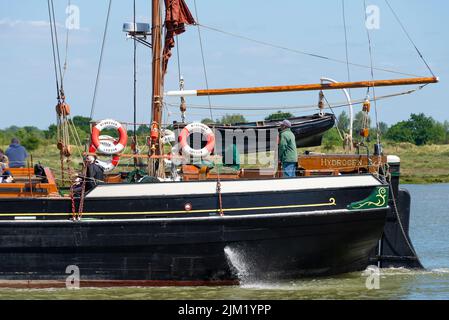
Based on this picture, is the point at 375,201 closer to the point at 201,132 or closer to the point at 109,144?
the point at 201,132

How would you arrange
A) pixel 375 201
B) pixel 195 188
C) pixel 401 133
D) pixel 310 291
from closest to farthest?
pixel 310 291 → pixel 195 188 → pixel 375 201 → pixel 401 133

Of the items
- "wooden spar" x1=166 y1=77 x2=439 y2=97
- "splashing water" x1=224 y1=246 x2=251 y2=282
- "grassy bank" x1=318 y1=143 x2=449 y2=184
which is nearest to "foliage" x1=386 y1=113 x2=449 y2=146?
"grassy bank" x1=318 y1=143 x2=449 y2=184

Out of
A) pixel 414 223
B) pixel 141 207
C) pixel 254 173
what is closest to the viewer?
pixel 141 207

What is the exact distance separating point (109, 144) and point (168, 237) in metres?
2.46

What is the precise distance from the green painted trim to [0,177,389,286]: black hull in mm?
173

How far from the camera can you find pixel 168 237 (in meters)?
18.6

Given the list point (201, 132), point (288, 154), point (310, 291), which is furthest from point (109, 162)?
point (310, 291)

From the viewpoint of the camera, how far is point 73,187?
745 inches

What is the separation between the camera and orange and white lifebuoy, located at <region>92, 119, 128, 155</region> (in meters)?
19.7

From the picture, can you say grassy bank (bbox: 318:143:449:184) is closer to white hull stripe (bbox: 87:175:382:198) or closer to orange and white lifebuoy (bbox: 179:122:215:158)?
orange and white lifebuoy (bbox: 179:122:215:158)

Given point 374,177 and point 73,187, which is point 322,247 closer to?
point 374,177
